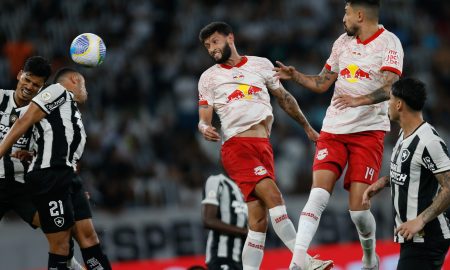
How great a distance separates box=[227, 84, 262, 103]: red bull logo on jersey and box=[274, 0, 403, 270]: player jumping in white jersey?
1.07 feet

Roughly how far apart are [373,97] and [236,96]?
137 cm

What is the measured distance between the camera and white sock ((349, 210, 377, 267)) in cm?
920

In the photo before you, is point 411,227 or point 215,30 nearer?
point 411,227

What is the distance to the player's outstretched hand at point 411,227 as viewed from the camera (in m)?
7.87

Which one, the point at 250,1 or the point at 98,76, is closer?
the point at 98,76

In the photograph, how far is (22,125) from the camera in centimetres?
894

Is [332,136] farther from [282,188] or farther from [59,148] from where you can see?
[282,188]

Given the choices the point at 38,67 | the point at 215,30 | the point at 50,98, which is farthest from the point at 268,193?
the point at 38,67

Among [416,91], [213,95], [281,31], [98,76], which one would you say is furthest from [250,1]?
[416,91]

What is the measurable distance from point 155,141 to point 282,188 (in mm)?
2243

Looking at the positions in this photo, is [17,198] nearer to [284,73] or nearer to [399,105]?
[284,73]

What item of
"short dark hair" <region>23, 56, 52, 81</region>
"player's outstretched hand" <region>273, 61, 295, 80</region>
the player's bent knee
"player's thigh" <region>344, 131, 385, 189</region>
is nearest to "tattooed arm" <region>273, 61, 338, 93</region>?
"player's outstretched hand" <region>273, 61, 295, 80</region>

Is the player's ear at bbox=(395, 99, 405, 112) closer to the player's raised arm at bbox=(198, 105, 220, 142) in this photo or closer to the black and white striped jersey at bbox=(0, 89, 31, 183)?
the player's raised arm at bbox=(198, 105, 220, 142)

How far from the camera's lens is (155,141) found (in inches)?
667
